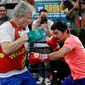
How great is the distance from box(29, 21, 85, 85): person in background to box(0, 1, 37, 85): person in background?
1.03 ft

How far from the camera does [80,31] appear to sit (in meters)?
6.09

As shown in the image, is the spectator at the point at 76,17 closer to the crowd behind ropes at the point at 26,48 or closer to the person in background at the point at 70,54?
the crowd behind ropes at the point at 26,48

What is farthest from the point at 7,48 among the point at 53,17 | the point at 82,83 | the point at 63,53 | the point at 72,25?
the point at 53,17

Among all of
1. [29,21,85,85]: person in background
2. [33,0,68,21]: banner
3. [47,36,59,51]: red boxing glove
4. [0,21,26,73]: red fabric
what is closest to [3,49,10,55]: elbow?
[0,21,26,73]: red fabric

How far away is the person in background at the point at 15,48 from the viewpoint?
11.8ft

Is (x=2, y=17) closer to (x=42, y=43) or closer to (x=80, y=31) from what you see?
(x=42, y=43)

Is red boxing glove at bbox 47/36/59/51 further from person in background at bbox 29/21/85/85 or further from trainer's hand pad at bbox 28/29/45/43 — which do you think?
trainer's hand pad at bbox 28/29/45/43

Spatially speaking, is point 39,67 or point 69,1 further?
point 69,1

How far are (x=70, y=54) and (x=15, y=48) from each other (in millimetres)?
1113

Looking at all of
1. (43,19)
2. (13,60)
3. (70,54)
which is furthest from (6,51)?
(43,19)

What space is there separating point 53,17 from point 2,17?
2016mm

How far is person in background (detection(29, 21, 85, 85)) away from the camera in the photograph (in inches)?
166

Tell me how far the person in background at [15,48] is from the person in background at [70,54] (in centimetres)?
31

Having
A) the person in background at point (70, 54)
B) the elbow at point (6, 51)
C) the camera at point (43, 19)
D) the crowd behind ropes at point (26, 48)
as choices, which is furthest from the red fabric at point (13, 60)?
the camera at point (43, 19)
